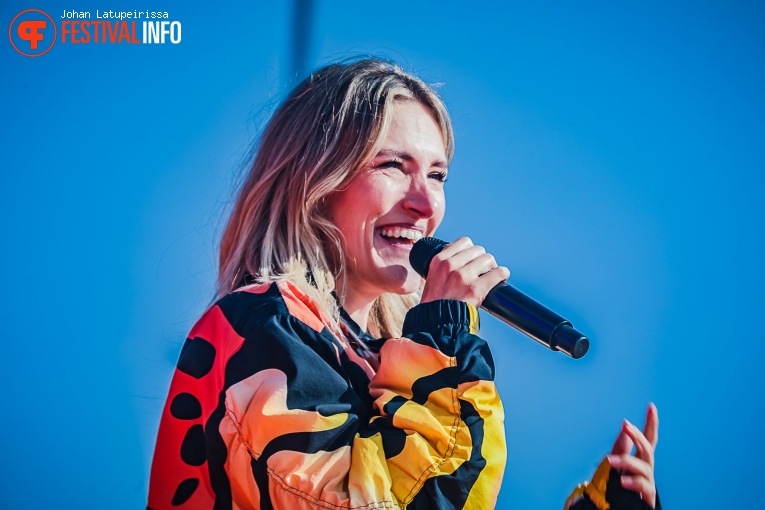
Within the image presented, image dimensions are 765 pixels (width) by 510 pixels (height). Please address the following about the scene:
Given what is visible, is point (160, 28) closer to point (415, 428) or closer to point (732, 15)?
point (415, 428)

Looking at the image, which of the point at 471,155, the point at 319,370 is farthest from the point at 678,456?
the point at 319,370

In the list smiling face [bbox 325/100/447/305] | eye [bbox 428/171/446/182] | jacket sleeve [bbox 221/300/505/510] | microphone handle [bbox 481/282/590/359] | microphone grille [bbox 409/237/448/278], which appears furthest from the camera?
eye [bbox 428/171/446/182]

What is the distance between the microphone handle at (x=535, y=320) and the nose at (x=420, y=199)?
282 millimetres

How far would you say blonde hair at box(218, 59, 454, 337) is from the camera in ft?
4.54

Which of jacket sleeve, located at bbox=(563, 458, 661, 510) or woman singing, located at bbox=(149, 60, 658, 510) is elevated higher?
woman singing, located at bbox=(149, 60, 658, 510)

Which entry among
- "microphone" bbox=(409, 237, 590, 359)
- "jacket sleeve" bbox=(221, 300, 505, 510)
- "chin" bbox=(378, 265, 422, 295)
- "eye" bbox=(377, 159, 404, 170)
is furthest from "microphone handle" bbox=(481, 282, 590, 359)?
"eye" bbox=(377, 159, 404, 170)

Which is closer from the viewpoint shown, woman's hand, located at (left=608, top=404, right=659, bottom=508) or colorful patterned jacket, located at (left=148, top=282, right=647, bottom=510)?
colorful patterned jacket, located at (left=148, top=282, right=647, bottom=510)

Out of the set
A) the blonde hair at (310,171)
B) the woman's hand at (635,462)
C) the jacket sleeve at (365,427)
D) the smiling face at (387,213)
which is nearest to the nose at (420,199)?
the smiling face at (387,213)

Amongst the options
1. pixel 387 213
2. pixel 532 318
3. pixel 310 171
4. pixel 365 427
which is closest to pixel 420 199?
pixel 387 213

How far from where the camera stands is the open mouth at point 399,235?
1.49 meters

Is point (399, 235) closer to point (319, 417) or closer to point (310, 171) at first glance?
point (310, 171)

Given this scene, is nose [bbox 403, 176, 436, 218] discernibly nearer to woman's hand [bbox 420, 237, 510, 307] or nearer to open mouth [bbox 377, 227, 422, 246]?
open mouth [bbox 377, 227, 422, 246]

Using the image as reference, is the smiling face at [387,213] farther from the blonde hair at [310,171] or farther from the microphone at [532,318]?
the microphone at [532,318]

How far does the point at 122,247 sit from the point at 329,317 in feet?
2.15
